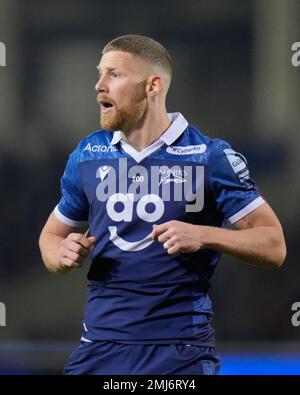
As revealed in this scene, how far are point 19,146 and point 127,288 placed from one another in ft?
4.85

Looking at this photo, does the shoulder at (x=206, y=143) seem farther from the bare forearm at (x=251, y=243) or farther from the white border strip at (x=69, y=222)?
the white border strip at (x=69, y=222)

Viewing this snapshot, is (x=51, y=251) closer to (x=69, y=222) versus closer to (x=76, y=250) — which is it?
(x=69, y=222)

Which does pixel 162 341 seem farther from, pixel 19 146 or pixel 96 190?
pixel 19 146

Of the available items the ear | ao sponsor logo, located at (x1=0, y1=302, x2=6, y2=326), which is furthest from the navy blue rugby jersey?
ao sponsor logo, located at (x1=0, y1=302, x2=6, y2=326)

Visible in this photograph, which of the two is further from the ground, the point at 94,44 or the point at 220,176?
the point at 94,44

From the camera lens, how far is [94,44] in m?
3.41

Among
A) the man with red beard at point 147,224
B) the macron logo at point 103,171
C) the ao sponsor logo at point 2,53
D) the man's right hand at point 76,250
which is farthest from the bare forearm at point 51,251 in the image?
the ao sponsor logo at point 2,53

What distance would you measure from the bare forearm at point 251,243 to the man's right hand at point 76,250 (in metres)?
0.30

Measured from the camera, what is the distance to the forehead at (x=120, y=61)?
229 centimetres

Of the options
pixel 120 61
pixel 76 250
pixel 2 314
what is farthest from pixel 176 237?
pixel 2 314

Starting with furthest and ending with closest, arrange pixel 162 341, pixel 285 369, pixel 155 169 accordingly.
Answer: pixel 285 369, pixel 155 169, pixel 162 341

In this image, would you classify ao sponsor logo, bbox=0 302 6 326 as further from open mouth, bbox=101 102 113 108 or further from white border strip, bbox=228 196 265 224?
white border strip, bbox=228 196 265 224

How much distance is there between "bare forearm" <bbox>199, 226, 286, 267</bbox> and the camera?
6.77 feet
